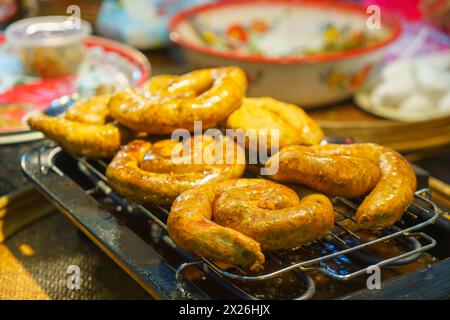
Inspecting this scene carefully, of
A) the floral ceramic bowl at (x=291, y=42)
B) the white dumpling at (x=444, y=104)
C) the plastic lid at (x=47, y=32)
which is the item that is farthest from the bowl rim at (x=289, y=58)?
the plastic lid at (x=47, y=32)

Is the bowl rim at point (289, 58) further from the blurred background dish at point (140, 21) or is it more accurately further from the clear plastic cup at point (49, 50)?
the clear plastic cup at point (49, 50)

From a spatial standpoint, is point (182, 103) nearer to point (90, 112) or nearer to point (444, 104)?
point (90, 112)

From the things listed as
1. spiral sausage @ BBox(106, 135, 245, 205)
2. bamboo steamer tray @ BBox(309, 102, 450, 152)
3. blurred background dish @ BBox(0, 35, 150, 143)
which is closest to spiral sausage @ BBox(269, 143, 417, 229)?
spiral sausage @ BBox(106, 135, 245, 205)

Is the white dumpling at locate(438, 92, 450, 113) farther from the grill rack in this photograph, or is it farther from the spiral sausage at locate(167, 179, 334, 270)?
the spiral sausage at locate(167, 179, 334, 270)

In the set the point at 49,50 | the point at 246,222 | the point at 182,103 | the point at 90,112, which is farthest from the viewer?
the point at 49,50

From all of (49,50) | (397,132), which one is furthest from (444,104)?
(49,50)

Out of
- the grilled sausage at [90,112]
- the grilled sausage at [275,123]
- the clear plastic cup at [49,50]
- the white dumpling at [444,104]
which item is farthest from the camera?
the clear plastic cup at [49,50]
